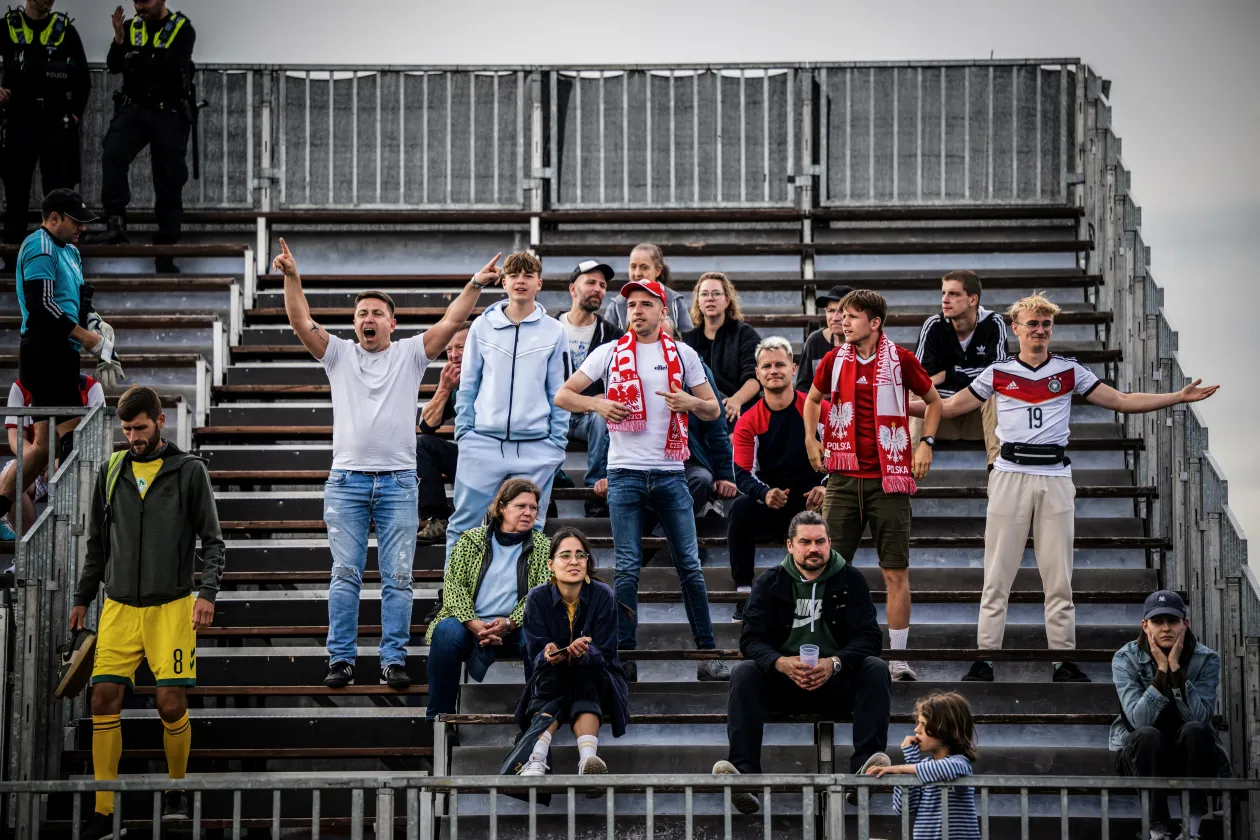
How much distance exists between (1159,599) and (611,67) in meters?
7.33

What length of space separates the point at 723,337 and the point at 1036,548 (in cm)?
229

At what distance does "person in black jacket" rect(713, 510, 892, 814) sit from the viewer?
6.46 meters

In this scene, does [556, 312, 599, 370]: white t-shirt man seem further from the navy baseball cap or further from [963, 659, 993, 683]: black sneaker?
the navy baseball cap

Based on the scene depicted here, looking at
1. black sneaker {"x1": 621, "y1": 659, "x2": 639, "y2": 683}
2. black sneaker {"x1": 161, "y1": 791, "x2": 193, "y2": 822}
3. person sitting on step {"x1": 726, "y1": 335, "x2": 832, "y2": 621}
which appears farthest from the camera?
person sitting on step {"x1": 726, "y1": 335, "x2": 832, "y2": 621}

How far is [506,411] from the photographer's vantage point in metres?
7.94

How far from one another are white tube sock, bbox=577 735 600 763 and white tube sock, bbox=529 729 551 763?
129 mm

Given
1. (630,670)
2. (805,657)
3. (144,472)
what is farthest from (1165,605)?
(144,472)

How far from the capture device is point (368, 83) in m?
12.9

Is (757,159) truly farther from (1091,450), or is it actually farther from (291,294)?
(291,294)

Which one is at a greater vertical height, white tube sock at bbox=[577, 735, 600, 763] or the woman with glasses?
the woman with glasses

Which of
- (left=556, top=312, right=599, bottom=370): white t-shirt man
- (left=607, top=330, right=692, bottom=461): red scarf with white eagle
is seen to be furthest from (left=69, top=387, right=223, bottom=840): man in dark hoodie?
(left=556, top=312, right=599, bottom=370): white t-shirt man

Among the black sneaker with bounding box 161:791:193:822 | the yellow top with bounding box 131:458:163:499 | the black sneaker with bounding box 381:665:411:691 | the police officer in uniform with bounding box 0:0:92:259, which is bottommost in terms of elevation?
the black sneaker with bounding box 161:791:193:822

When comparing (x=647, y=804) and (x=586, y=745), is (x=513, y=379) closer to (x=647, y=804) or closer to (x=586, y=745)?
(x=586, y=745)

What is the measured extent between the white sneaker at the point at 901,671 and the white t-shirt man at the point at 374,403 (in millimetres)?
2491
